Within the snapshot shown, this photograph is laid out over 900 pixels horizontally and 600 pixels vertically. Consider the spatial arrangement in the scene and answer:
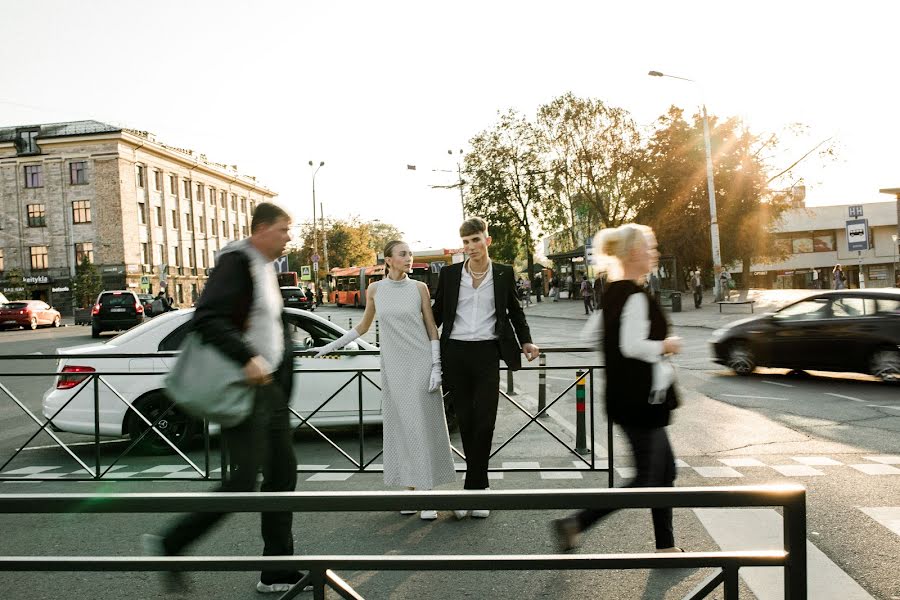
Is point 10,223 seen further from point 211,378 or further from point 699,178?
point 211,378

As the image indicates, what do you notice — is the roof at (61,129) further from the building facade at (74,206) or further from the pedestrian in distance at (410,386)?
the pedestrian in distance at (410,386)

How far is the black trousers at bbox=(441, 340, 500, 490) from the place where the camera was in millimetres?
5074

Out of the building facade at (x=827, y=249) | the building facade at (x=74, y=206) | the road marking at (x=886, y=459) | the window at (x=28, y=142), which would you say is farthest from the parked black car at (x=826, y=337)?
the building facade at (x=827, y=249)

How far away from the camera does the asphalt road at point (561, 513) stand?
400 cm

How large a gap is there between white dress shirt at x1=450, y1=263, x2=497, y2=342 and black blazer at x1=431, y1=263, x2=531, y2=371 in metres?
0.03

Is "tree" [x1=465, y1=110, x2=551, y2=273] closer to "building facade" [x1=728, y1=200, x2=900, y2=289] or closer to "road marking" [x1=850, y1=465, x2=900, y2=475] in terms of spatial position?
"building facade" [x1=728, y1=200, x2=900, y2=289]

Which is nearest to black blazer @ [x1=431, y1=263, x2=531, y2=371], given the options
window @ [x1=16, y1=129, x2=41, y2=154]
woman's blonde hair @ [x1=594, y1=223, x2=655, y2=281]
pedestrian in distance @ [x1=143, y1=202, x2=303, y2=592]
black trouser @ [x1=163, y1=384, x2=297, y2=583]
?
woman's blonde hair @ [x1=594, y1=223, x2=655, y2=281]

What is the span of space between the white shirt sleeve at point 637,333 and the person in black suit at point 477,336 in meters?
1.07

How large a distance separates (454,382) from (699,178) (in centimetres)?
4320

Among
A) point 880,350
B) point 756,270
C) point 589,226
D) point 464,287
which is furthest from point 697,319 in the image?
point 756,270

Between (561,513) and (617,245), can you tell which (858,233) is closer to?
(561,513)

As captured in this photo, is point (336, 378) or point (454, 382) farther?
point (336, 378)

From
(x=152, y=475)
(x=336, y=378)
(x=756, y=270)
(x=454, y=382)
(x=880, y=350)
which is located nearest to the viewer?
(x=454, y=382)

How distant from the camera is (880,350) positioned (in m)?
12.0
